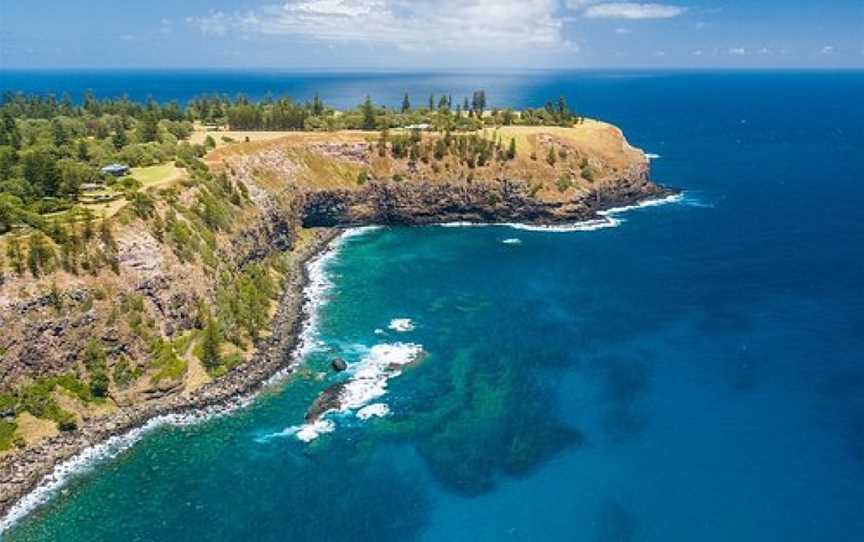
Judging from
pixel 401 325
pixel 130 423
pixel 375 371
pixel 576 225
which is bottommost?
pixel 130 423

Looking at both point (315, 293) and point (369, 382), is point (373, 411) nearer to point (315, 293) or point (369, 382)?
point (369, 382)

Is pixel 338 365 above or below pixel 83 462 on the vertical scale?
above

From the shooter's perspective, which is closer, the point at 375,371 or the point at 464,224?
the point at 375,371

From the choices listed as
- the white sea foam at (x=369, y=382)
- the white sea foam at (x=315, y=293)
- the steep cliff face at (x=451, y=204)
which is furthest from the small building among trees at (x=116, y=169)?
the white sea foam at (x=369, y=382)

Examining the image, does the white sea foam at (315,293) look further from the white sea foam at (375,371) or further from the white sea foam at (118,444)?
the white sea foam at (375,371)

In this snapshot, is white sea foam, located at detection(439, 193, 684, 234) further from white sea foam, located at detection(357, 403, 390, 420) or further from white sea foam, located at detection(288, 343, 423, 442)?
white sea foam, located at detection(357, 403, 390, 420)

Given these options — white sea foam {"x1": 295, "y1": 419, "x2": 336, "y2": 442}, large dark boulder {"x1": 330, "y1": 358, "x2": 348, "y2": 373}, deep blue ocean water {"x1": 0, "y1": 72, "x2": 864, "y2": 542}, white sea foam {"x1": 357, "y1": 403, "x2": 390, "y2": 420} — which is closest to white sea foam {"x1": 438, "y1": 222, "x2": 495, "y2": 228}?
deep blue ocean water {"x1": 0, "y1": 72, "x2": 864, "y2": 542}

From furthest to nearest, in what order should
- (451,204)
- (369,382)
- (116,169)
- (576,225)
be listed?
1. (451,204)
2. (576,225)
3. (116,169)
4. (369,382)

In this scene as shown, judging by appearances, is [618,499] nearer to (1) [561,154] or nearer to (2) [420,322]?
(2) [420,322]

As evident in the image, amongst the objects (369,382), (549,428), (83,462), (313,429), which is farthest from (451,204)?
(83,462)
